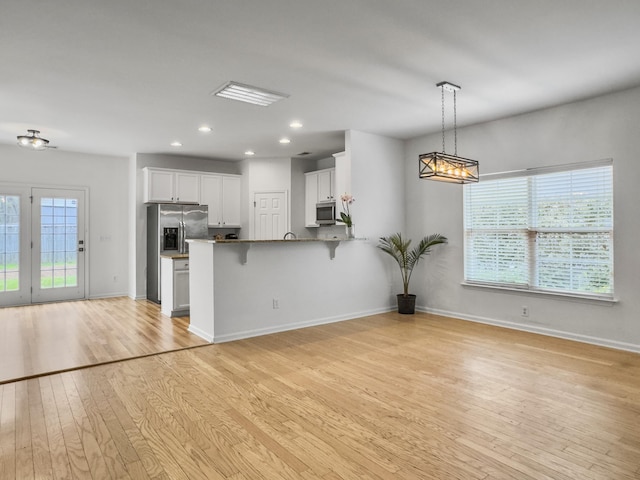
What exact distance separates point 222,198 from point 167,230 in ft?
4.50

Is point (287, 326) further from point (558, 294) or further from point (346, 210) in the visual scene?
point (558, 294)

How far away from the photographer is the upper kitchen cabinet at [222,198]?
7.83m

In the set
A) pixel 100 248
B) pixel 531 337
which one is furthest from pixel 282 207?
Result: pixel 531 337

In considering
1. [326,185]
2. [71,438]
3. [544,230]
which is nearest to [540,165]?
[544,230]

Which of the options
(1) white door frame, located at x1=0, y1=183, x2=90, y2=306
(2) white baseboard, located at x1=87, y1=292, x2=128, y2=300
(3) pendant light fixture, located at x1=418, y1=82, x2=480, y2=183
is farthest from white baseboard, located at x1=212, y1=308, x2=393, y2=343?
(1) white door frame, located at x1=0, y1=183, x2=90, y2=306

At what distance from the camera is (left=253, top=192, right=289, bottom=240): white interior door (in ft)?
26.1

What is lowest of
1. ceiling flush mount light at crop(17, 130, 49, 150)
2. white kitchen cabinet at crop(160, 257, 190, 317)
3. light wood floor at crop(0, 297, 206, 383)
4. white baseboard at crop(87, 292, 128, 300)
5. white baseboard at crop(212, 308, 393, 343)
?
light wood floor at crop(0, 297, 206, 383)

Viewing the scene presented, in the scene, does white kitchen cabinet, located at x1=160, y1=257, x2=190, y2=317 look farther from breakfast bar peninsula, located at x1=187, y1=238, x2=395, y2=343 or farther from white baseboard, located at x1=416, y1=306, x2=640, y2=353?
white baseboard, located at x1=416, y1=306, x2=640, y2=353

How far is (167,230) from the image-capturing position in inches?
281

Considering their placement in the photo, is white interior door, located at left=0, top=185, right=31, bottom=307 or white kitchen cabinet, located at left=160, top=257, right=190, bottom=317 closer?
white kitchen cabinet, located at left=160, top=257, right=190, bottom=317

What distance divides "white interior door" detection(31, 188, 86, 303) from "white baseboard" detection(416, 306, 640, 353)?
6.47 meters

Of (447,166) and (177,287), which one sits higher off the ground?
(447,166)

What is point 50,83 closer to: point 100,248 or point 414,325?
point 100,248

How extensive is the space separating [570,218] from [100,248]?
26.0 ft
